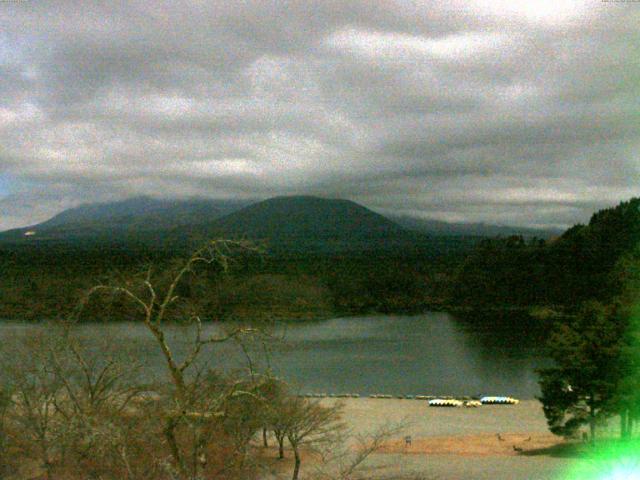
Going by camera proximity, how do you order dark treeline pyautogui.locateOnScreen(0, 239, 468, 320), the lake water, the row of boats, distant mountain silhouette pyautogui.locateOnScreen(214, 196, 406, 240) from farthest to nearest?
distant mountain silhouette pyautogui.locateOnScreen(214, 196, 406, 240) → dark treeline pyautogui.locateOnScreen(0, 239, 468, 320) → the lake water → the row of boats

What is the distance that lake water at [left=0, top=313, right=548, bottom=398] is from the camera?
2845 cm

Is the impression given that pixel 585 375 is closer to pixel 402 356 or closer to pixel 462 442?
pixel 462 442

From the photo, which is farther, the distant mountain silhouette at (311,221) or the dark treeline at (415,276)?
the distant mountain silhouette at (311,221)

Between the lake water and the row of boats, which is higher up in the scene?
the row of boats

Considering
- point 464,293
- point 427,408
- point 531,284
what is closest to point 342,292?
point 464,293

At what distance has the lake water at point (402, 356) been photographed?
2845cm

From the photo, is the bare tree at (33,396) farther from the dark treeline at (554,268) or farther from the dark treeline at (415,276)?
the dark treeline at (554,268)

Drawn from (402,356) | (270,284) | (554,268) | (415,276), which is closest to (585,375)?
(402,356)

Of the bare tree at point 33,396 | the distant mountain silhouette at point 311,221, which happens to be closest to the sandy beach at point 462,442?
the bare tree at point 33,396

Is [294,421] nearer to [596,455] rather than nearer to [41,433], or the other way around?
[41,433]

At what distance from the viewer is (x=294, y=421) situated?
10.3 metres

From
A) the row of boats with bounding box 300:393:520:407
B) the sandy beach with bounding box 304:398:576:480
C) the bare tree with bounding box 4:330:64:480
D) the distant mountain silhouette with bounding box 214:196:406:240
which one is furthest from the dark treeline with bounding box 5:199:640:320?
the distant mountain silhouette with bounding box 214:196:406:240

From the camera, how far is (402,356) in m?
37.1

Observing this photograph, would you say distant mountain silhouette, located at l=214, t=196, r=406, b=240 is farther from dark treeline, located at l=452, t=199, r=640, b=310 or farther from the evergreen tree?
the evergreen tree
